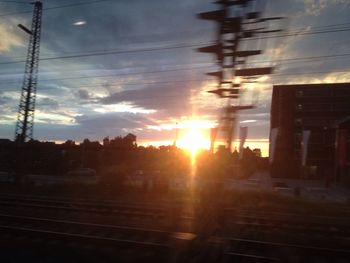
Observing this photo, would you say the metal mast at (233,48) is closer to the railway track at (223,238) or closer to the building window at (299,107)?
the railway track at (223,238)

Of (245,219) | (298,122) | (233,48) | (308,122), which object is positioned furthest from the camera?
(298,122)

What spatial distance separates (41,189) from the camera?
108 ft

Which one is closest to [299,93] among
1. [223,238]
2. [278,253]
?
[223,238]

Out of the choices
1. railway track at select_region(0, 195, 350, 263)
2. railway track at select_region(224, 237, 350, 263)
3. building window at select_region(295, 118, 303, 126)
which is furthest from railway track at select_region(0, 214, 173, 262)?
building window at select_region(295, 118, 303, 126)

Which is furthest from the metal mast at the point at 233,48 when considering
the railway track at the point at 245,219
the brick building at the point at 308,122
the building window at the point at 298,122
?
the building window at the point at 298,122

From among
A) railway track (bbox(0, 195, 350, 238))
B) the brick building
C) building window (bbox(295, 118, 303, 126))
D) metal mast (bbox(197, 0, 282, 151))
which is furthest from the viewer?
building window (bbox(295, 118, 303, 126))

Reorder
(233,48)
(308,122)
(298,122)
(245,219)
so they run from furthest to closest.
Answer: (298,122)
(308,122)
(245,219)
(233,48)

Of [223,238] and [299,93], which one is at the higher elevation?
[299,93]

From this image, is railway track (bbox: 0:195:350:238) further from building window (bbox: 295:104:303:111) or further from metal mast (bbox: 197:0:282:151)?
building window (bbox: 295:104:303:111)

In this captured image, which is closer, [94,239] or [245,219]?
[94,239]

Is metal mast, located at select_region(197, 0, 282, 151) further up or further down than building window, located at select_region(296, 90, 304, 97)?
further down

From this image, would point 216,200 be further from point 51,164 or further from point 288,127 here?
point 288,127

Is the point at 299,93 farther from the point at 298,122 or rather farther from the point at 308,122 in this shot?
the point at 308,122

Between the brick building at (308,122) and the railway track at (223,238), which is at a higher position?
the brick building at (308,122)
